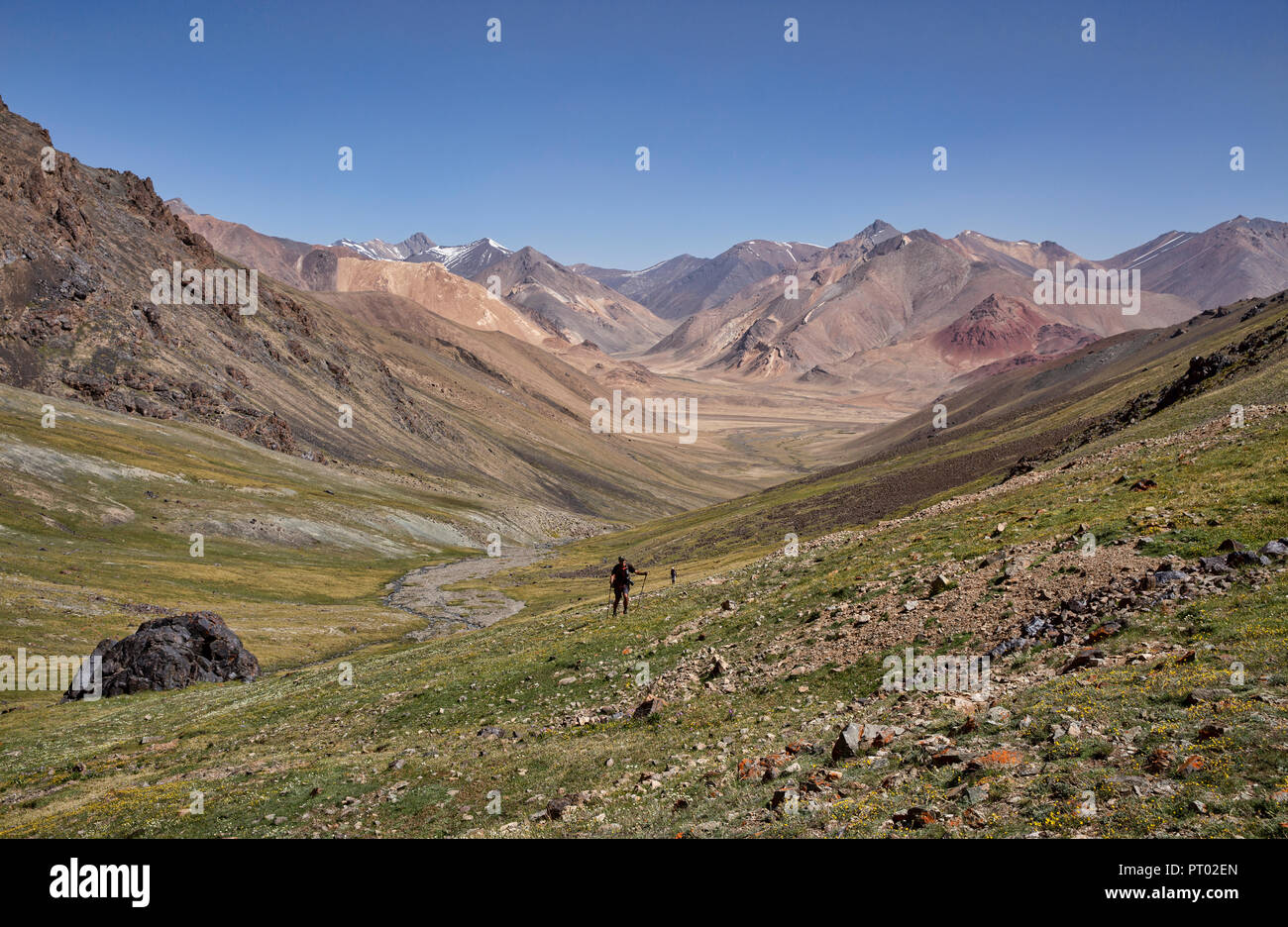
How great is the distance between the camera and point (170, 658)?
51.1 metres

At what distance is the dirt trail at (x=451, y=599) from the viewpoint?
80875 millimetres

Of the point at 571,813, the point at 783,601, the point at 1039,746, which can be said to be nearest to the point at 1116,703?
the point at 1039,746

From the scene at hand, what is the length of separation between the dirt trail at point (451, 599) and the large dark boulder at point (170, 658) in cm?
2041

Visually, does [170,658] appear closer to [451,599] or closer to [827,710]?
[451,599]

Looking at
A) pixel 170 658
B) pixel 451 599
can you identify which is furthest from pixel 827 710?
pixel 451 599

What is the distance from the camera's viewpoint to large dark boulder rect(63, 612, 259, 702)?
4956 cm

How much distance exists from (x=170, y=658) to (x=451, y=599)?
1836 inches

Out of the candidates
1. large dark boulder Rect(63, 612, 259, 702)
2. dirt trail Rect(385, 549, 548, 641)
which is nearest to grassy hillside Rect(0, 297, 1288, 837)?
large dark boulder Rect(63, 612, 259, 702)

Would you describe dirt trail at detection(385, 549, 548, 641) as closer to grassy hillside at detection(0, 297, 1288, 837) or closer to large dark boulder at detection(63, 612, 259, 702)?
large dark boulder at detection(63, 612, 259, 702)

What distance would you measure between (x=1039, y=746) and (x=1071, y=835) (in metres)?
3.47

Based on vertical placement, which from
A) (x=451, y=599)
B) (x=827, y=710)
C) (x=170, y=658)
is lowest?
(x=451, y=599)

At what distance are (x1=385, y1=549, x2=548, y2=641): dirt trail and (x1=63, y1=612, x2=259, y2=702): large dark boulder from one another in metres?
20.4

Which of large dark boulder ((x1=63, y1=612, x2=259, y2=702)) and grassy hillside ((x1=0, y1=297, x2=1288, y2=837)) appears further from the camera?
large dark boulder ((x1=63, y1=612, x2=259, y2=702))
